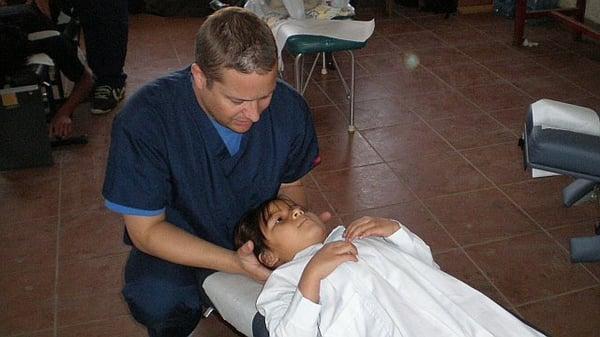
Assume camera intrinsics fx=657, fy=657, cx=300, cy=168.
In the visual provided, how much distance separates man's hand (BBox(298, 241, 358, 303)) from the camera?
4.20ft

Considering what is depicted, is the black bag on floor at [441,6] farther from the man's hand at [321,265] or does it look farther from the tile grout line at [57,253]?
the man's hand at [321,265]

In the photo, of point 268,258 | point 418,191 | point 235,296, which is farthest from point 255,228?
point 418,191

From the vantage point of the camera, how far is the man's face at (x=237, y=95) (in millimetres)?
1291

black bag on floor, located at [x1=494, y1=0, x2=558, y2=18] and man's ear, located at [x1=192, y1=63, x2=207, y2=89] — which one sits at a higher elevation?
man's ear, located at [x1=192, y1=63, x2=207, y2=89]

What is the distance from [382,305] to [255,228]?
1.21ft

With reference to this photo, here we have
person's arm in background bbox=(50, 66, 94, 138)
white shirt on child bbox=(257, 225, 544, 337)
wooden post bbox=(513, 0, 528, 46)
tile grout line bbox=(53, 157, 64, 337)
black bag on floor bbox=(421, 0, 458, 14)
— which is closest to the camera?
white shirt on child bbox=(257, 225, 544, 337)

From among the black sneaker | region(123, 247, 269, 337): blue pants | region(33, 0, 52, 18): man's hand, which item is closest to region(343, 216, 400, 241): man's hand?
region(123, 247, 269, 337): blue pants

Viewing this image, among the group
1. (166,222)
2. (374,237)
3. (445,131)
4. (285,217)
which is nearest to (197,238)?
(166,222)

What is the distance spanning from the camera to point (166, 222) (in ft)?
4.96

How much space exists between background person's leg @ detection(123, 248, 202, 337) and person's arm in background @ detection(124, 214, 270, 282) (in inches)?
3.0

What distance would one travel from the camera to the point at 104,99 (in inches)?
136

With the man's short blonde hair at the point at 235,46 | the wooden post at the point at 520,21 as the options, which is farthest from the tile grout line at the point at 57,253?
the wooden post at the point at 520,21

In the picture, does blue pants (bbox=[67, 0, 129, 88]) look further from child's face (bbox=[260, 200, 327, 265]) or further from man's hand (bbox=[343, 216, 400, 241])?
man's hand (bbox=[343, 216, 400, 241])

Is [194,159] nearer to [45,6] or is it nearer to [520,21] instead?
[45,6]
